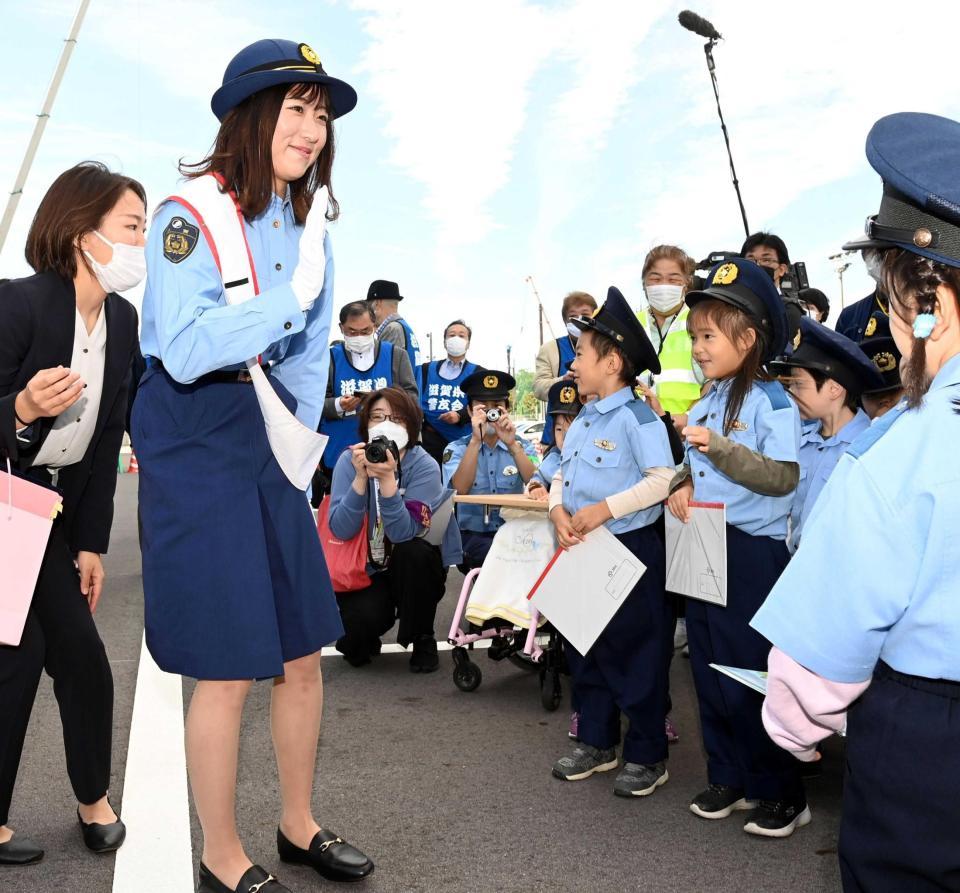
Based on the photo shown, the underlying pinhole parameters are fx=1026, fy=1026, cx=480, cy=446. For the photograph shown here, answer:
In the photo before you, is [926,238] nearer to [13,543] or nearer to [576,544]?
[13,543]

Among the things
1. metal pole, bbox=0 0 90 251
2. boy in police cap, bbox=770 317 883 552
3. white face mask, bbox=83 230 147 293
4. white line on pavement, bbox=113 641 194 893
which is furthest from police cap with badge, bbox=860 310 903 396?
metal pole, bbox=0 0 90 251

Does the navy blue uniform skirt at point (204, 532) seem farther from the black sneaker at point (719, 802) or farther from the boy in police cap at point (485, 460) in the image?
the boy in police cap at point (485, 460)

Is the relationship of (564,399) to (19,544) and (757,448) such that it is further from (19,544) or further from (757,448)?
(19,544)

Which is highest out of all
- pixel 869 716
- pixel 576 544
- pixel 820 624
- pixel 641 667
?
pixel 820 624

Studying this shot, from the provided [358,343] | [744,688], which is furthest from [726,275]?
[358,343]

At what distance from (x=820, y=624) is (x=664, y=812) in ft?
7.53

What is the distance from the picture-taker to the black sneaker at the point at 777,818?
10.8 ft

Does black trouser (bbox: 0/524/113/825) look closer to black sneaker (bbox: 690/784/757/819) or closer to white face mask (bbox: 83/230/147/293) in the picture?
white face mask (bbox: 83/230/147/293)

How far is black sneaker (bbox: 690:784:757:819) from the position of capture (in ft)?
11.3

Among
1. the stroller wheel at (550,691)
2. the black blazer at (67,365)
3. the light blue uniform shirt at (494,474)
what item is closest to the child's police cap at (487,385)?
the light blue uniform shirt at (494,474)

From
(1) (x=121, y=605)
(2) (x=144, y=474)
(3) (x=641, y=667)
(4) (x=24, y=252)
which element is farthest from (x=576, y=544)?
(1) (x=121, y=605)

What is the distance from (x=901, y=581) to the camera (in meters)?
1.37

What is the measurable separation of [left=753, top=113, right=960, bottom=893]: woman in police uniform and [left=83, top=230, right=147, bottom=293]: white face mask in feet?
7.37

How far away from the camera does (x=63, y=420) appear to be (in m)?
3.05
